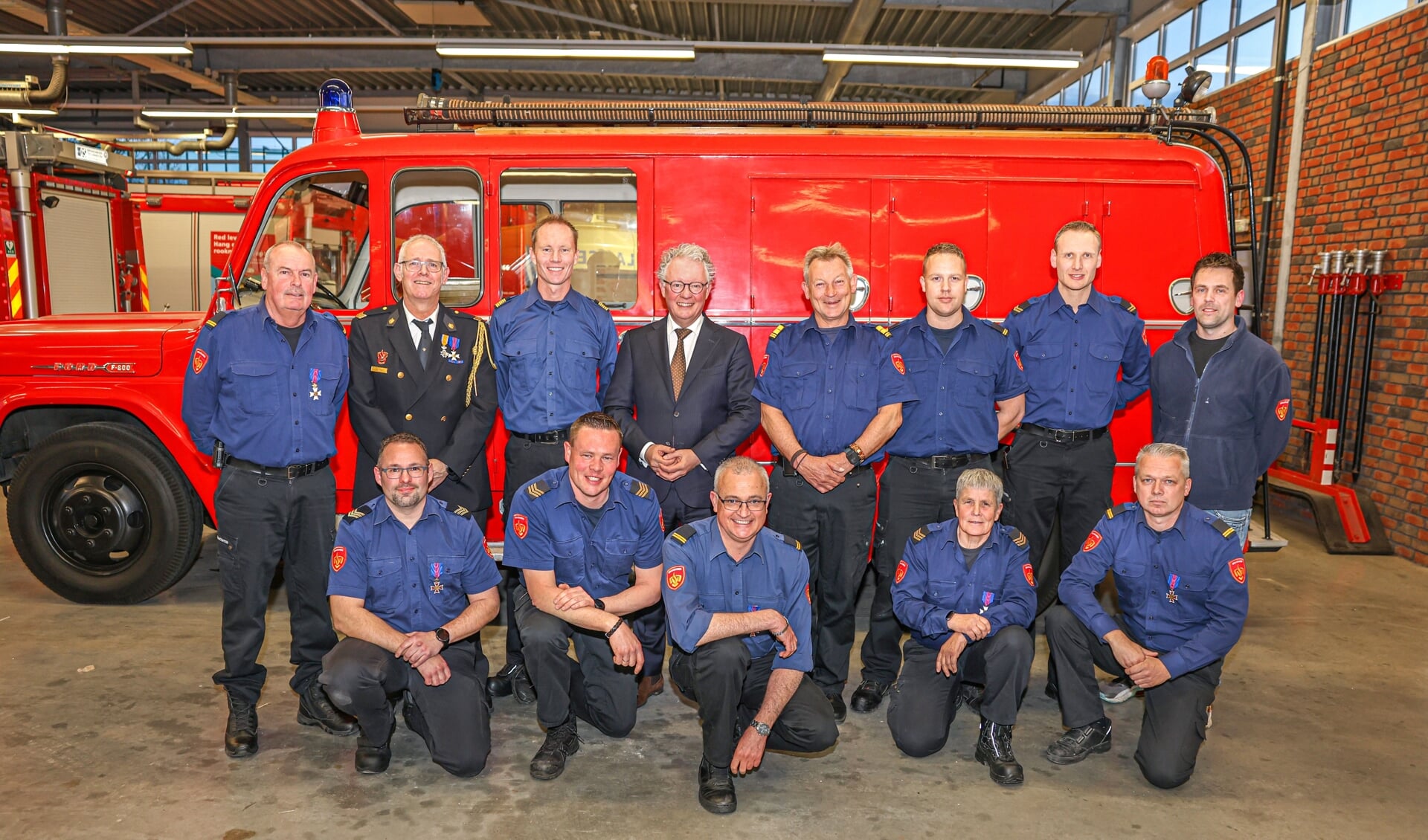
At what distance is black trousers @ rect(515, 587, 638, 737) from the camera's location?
11.3 ft

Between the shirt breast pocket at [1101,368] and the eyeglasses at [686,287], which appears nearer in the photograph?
the eyeglasses at [686,287]

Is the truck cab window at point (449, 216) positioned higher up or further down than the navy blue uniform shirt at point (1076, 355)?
higher up

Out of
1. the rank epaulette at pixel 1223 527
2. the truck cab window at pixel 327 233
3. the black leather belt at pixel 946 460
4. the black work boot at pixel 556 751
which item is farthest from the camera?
the truck cab window at pixel 327 233

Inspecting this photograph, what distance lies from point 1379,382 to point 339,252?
7.42 meters

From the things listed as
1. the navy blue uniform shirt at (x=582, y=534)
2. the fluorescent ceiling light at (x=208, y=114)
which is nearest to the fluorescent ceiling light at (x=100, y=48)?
the fluorescent ceiling light at (x=208, y=114)

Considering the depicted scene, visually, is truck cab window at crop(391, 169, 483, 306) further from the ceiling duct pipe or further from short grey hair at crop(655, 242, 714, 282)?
the ceiling duct pipe

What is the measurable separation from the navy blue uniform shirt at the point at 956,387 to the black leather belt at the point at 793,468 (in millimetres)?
208

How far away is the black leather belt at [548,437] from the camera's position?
4.01 m

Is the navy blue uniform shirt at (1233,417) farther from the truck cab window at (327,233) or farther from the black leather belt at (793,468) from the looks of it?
the truck cab window at (327,233)

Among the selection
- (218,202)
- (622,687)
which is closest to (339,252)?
(622,687)

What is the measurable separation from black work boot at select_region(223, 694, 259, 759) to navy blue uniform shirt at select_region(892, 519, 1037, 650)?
2.62 metres

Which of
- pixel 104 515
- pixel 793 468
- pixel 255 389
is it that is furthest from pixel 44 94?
pixel 793 468

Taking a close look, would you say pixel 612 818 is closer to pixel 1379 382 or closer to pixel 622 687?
pixel 622 687

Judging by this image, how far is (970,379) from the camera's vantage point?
3965 mm
